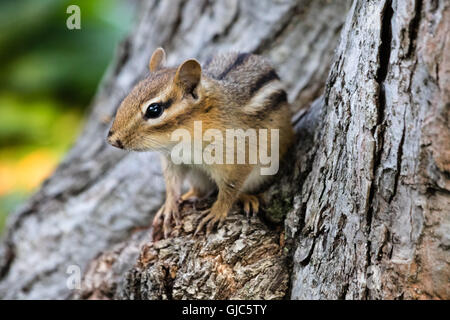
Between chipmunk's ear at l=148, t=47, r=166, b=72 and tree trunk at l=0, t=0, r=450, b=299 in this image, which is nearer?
tree trunk at l=0, t=0, r=450, b=299

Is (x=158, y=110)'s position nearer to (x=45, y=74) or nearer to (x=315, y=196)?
Answer: (x=315, y=196)

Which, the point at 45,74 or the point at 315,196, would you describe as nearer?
the point at 315,196

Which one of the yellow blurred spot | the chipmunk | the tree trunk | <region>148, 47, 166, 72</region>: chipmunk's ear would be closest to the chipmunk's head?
the chipmunk

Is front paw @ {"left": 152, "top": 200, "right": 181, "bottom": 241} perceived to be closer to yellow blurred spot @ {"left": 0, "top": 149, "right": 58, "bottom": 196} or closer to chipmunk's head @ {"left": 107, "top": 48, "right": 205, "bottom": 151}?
chipmunk's head @ {"left": 107, "top": 48, "right": 205, "bottom": 151}

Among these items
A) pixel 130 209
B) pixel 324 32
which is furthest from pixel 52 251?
pixel 324 32

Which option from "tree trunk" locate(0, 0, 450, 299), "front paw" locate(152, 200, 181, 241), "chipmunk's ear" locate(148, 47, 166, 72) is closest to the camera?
"tree trunk" locate(0, 0, 450, 299)

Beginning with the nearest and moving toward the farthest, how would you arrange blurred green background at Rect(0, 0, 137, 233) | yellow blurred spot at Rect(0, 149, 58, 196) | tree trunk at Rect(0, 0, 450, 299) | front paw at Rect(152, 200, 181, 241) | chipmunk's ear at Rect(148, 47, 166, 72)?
tree trunk at Rect(0, 0, 450, 299)
front paw at Rect(152, 200, 181, 241)
chipmunk's ear at Rect(148, 47, 166, 72)
yellow blurred spot at Rect(0, 149, 58, 196)
blurred green background at Rect(0, 0, 137, 233)

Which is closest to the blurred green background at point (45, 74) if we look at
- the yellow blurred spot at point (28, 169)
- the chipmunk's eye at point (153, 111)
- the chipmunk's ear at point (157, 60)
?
the yellow blurred spot at point (28, 169)

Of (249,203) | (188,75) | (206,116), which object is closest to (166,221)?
(249,203)
